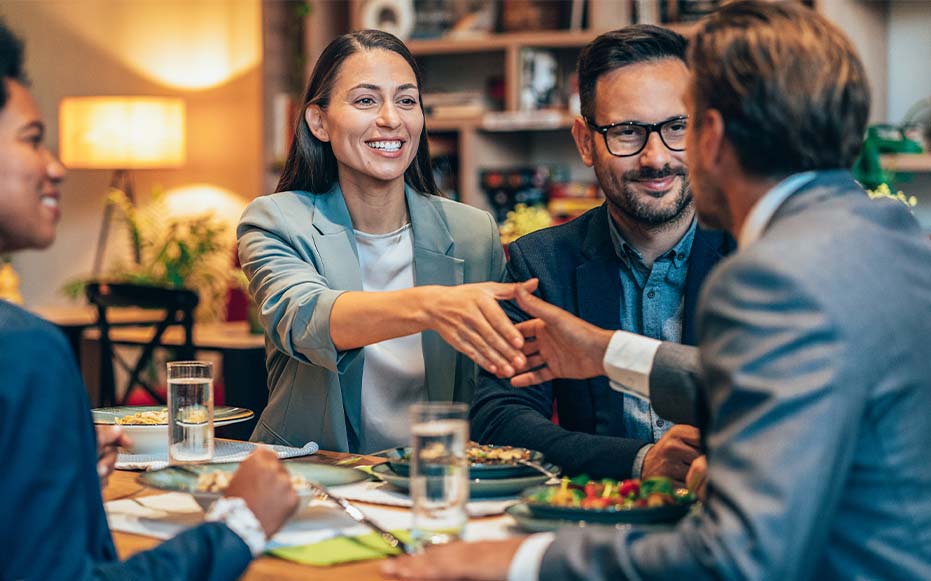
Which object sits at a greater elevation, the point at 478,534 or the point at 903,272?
the point at 903,272

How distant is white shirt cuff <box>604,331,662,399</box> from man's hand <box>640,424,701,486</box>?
8cm

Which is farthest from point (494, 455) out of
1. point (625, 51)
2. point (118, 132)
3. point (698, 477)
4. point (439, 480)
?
point (118, 132)

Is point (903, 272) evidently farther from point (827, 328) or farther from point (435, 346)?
point (435, 346)

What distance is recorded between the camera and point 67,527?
1133 mm

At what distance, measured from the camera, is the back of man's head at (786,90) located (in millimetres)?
1159

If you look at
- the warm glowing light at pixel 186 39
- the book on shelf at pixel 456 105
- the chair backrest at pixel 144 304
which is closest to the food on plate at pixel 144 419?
the chair backrest at pixel 144 304

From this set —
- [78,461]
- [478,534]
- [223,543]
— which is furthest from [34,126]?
[478,534]

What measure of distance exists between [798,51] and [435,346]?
48.2 inches

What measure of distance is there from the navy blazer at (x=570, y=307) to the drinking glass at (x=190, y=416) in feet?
1.53

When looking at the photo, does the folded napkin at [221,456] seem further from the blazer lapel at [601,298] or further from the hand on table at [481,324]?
the blazer lapel at [601,298]

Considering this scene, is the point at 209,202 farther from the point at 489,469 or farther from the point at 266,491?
the point at 266,491

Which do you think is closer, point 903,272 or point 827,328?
A: point 827,328

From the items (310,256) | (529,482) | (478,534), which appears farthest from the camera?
(310,256)

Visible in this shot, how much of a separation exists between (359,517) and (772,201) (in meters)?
0.63
